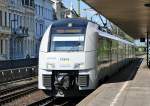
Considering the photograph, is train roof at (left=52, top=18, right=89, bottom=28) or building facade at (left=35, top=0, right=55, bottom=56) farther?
building facade at (left=35, top=0, right=55, bottom=56)

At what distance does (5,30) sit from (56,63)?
1887 inches

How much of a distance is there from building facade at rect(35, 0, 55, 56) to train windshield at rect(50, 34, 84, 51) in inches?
2399

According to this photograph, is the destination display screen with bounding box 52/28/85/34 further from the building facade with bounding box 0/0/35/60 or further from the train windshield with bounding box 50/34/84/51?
the building facade with bounding box 0/0/35/60

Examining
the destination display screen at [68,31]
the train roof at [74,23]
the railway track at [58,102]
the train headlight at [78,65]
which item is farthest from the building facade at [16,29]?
the train headlight at [78,65]

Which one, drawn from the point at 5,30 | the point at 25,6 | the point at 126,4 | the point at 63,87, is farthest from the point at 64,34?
the point at 25,6

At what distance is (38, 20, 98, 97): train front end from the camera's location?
19.0 meters

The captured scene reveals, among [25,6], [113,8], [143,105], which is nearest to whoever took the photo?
[143,105]

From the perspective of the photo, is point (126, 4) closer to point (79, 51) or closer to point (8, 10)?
point (79, 51)

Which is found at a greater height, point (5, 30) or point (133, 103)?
point (5, 30)

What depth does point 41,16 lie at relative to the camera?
8688 centimetres

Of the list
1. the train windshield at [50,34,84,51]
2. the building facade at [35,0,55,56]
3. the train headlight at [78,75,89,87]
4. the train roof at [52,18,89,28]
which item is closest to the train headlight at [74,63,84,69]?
the train headlight at [78,75,89,87]

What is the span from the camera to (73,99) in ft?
68.8

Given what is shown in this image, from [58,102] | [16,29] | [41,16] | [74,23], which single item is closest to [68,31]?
[74,23]

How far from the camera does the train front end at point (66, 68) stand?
1902cm
